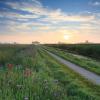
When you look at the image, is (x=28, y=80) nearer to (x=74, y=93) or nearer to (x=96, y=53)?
(x=74, y=93)

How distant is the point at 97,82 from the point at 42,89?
510cm

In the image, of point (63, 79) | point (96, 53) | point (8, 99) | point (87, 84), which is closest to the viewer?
point (8, 99)

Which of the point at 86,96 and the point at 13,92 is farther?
the point at 86,96

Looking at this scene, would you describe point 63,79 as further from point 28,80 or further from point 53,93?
point 53,93

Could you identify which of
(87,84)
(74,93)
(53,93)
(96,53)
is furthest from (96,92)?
(96,53)

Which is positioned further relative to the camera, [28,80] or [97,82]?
A: [97,82]

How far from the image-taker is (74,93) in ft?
35.6

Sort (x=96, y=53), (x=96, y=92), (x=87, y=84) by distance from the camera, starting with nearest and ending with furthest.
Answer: (x=96, y=92)
(x=87, y=84)
(x=96, y=53)

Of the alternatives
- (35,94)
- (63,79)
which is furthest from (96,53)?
(35,94)

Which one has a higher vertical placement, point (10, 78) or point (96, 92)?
point (10, 78)

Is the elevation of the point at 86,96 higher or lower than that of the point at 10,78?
lower

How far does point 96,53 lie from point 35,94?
39.3 meters

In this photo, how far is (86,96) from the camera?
10.3m

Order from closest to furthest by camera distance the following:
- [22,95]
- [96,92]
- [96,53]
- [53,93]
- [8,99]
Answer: [8,99], [22,95], [53,93], [96,92], [96,53]
